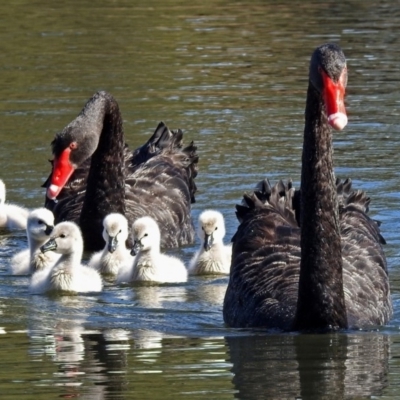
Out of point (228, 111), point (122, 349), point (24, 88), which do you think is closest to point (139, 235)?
point (122, 349)

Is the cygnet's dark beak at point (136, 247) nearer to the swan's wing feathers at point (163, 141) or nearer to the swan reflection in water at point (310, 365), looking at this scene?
the swan reflection in water at point (310, 365)

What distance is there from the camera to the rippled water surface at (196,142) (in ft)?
21.0

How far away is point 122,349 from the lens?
22.9 feet

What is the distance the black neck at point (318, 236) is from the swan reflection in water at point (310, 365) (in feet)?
0.40

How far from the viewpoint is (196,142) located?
12828mm

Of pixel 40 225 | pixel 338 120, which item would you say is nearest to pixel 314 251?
pixel 338 120

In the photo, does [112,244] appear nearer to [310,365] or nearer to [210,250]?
[210,250]

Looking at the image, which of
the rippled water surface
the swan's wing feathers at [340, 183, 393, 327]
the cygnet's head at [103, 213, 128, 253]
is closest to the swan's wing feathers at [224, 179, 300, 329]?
the rippled water surface

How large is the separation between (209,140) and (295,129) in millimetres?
873

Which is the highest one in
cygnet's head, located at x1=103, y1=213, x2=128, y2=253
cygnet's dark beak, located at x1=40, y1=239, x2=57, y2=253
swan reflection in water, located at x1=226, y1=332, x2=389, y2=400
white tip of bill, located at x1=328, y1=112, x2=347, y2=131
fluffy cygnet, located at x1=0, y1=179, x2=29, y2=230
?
white tip of bill, located at x1=328, y1=112, x2=347, y2=131

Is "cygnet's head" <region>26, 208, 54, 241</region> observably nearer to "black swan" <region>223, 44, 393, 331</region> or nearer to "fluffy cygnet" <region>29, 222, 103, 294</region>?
"fluffy cygnet" <region>29, 222, 103, 294</region>

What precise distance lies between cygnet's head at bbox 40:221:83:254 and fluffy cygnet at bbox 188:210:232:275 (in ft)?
2.91

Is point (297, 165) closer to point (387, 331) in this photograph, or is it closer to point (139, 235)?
point (139, 235)

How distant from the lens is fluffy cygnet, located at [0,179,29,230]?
1064 cm
